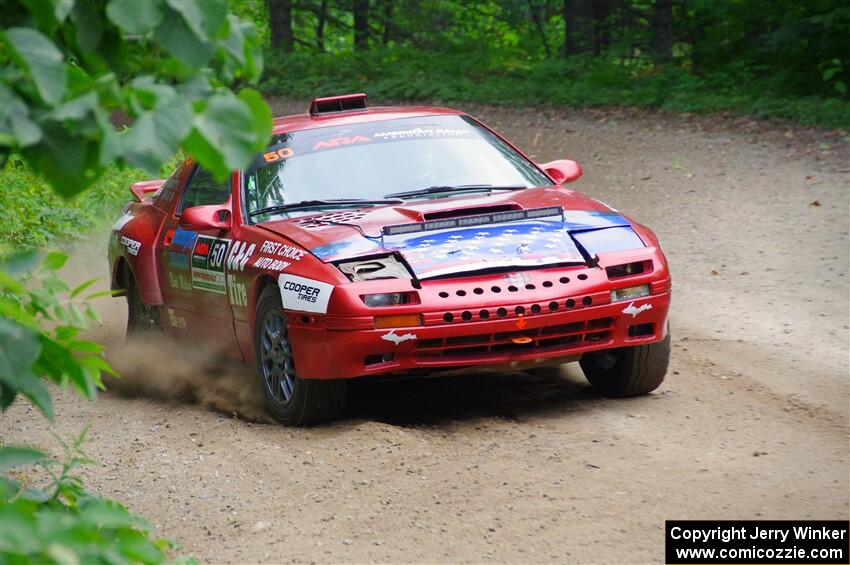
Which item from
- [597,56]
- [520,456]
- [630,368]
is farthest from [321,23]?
[520,456]

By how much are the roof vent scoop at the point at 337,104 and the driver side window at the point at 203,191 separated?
84 cm

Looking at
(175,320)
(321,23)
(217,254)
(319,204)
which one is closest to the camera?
(319,204)

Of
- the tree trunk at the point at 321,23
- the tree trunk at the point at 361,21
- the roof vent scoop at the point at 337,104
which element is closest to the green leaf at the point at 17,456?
the roof vent scoop at the point at 337,104

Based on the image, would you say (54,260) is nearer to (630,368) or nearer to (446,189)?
(630,368)

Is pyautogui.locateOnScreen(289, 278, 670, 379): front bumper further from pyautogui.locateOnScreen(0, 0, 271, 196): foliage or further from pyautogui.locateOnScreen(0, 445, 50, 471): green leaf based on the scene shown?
pyautogui.locateOnScreen(0, 0, 271, 196): foliage

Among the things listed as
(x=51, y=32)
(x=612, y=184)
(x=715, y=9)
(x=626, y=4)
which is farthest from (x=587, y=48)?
(x=51, y=32)

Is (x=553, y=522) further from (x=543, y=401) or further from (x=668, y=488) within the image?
(x=543, y=401)

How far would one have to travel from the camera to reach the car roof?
307 inches

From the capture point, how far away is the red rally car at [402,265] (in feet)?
20.0

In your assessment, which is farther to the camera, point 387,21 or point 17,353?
point 387,21

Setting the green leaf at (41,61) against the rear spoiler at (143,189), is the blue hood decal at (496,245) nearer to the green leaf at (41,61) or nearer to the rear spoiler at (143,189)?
the rear spoiler at (143,189)

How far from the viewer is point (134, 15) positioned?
1982mm

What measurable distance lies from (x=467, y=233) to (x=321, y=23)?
2782cm

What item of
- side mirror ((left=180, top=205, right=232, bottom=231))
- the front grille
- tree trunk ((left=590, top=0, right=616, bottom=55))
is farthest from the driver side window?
tree trunk ((left=590, top=0, right=616, bottom=55))
